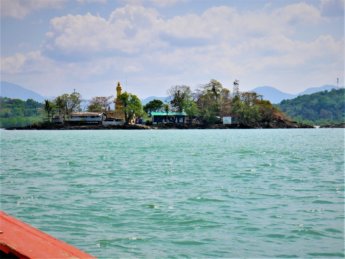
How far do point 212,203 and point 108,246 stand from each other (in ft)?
18.8

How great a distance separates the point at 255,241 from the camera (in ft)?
33.4

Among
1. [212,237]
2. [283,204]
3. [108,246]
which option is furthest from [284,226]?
[108,246]

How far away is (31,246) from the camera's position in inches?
149

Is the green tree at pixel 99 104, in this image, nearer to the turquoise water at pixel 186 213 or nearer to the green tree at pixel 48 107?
the green tree at pixel 48 107

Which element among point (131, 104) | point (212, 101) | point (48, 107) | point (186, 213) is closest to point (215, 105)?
point (212, 101)

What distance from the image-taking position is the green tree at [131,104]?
470 ft

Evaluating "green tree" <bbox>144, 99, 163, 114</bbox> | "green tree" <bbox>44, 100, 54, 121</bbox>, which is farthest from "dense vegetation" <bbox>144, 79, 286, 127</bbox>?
"green tree" <bbox>44, 100, 54, 121</bbox>

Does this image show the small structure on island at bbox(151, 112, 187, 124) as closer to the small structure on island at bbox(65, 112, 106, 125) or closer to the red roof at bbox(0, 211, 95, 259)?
the small structure on island at bbox(65, 112, 106, 125)

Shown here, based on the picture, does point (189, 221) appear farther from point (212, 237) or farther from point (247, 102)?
point (247, 102)

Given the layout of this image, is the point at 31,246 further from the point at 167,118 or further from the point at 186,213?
the point at 167,118

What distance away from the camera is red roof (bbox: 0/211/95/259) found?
12.0ft

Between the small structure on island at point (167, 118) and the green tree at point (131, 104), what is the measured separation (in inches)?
358

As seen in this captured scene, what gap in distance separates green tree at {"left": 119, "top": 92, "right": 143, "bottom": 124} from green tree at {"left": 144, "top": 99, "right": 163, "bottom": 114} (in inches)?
397

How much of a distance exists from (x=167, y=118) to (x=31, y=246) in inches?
6015
